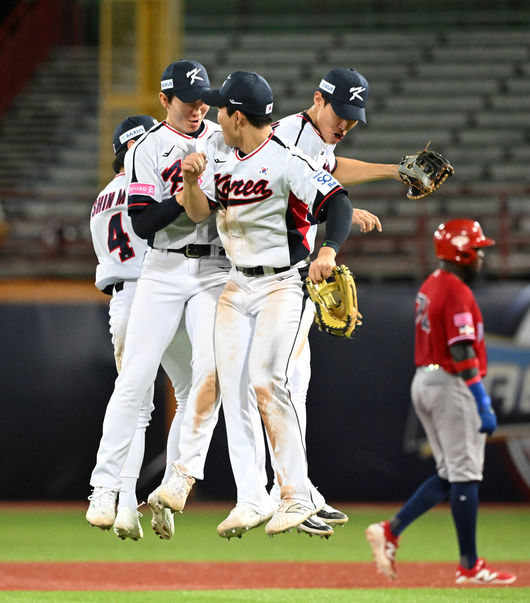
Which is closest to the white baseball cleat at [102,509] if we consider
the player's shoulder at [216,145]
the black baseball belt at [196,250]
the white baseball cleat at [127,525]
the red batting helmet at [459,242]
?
the white baseball cleat at [127,525]

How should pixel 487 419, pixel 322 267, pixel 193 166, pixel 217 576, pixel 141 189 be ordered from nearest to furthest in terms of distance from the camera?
pixel 322 267 → pixel 193 166 → pixel 141 189 → pixel 487 419 → pixel 217 576

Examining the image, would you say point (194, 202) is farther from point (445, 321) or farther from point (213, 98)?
point (445, 321)

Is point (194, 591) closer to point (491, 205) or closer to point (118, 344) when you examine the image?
point (118, 344)

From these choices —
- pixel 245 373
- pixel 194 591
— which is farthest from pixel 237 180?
pixel 194 591

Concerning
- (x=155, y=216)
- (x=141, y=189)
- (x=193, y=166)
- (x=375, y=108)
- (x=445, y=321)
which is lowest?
(x=445, y=321)

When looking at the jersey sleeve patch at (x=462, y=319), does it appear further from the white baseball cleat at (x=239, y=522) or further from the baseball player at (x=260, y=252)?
the white baseball cleat at (x=239, y=522)

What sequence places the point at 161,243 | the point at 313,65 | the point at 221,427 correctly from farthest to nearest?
the point at 313,65
the point at 221,427
the point at 161,243

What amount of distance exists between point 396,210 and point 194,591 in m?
9.11

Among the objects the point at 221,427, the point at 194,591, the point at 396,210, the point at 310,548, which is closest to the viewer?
the point at 194,591

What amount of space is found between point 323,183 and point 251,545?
6.03 metres

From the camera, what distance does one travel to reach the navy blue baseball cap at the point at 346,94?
533cm

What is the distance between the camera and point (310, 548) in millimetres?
10062

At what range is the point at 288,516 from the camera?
4.78 m

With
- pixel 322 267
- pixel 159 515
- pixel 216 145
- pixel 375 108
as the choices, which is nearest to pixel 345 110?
pixel 216 145
